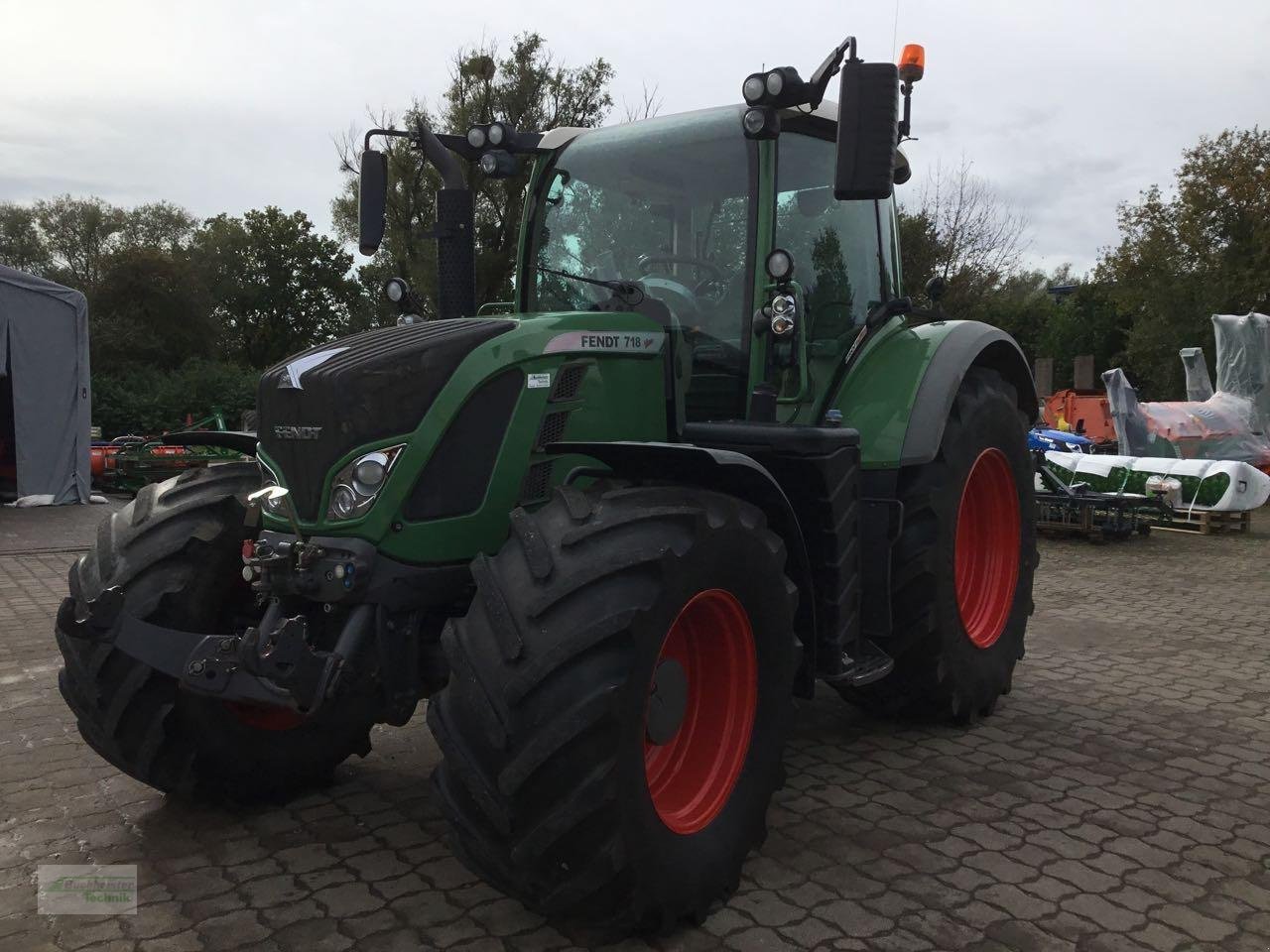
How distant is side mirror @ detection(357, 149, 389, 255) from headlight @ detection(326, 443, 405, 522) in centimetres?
143

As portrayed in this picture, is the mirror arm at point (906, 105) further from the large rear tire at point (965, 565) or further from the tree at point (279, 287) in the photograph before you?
the tree at point (279, 287)

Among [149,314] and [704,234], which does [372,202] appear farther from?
[149,314]

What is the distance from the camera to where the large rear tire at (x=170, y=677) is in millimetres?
3135

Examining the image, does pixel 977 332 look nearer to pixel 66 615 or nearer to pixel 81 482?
pixel 66 615

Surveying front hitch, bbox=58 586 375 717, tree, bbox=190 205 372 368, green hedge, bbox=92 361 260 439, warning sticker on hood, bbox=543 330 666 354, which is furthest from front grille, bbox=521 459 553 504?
tree, bbox=190 205 372 368

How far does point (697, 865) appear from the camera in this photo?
2.73 metres

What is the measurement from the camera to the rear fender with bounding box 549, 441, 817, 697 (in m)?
2.80

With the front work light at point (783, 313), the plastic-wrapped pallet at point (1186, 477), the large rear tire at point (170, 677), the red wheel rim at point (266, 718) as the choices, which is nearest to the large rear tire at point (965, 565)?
the front work light at point (783, 313)

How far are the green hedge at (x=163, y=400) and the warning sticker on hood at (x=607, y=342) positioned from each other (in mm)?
19844

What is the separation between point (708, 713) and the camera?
3.05m

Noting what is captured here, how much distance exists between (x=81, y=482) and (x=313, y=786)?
1154cm

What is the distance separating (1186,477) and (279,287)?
35460 mm

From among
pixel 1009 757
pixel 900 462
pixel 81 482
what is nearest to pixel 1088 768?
A: pixel 1009 757

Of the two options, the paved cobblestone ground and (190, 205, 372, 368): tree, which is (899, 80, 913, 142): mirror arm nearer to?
the paved cobblestone ground
